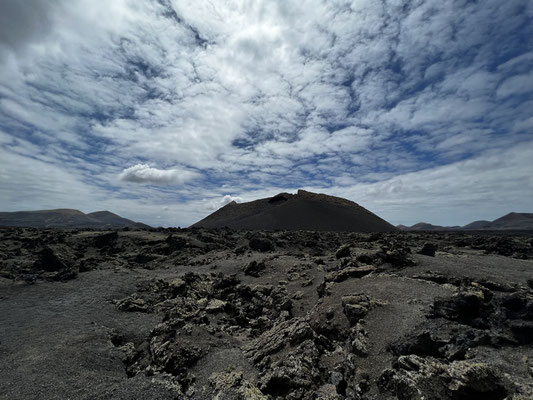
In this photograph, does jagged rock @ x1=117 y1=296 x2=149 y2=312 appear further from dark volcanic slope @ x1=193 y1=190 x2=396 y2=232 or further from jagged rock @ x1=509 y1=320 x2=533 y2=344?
dark volcanic slope @ x1=193 y1=190 x2=396 y2=232

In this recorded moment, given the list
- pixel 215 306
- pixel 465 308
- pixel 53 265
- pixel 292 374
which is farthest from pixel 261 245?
pixel 465 308

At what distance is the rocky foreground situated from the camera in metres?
5.26

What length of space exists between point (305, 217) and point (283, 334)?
6282 centimetres

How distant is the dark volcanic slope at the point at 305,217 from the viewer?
6712 centimetres

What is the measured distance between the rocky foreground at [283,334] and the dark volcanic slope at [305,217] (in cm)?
5142

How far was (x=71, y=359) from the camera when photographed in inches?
300

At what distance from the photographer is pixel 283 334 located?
8.30 m

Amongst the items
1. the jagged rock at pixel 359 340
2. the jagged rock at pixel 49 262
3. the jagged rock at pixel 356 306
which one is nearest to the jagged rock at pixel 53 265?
the jagged rock at pixel 49 262

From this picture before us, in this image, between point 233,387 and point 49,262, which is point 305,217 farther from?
point 233,387

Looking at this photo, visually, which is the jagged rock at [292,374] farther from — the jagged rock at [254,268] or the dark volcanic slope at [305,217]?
the dark volcanic slope at [305,217]

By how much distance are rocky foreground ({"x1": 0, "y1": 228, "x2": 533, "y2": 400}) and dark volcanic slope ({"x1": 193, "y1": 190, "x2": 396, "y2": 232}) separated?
51420mm

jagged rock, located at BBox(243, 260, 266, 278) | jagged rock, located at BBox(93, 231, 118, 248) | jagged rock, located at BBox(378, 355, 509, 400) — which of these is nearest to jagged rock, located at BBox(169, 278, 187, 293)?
jagged rock, located at BBox(243, 260, 266, 278)

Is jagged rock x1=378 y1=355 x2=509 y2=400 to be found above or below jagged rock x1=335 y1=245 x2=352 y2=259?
below

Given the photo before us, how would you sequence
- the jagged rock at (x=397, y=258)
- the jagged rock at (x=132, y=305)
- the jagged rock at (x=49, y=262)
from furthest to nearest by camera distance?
the jagged rock at (x=49, y=262) → the jagged rock at (x=132, y=305) → the jagged rock at (x=397, y=258)
